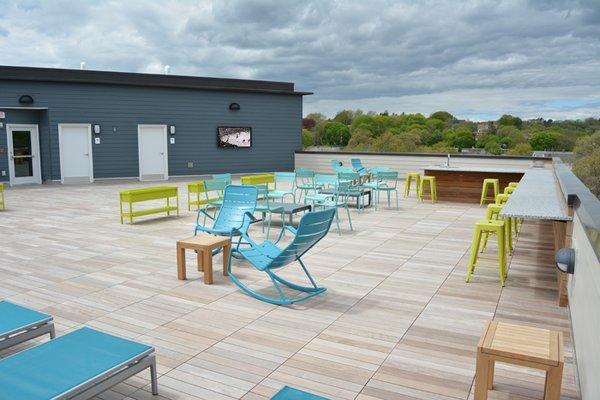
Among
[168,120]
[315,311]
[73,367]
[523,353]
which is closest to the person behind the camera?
[523,353]

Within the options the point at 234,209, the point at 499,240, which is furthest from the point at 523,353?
the point at 234,209

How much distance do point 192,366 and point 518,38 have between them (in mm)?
21855

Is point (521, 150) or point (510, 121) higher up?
point (510, 121)

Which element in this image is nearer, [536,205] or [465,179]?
[536,205]

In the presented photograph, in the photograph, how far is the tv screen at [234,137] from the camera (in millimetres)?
18078

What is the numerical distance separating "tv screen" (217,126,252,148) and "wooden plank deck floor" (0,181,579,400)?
10.8 meters

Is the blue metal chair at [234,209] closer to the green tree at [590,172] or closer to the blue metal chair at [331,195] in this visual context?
the blue metal chair at [331,195]

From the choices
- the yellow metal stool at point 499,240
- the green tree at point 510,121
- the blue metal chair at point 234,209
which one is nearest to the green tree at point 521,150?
the green tree at point 510,121

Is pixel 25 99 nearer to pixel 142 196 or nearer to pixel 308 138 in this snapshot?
pixel 142 196

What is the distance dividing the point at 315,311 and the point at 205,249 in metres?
1.32

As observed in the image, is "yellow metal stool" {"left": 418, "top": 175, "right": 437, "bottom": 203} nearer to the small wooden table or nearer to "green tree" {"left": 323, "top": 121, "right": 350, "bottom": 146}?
the small wooden table

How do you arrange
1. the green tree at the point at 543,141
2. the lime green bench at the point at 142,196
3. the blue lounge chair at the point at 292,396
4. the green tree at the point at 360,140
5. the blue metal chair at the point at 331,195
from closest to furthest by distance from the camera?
the blue lounge chair at the point at 292,396 < the lime green bench at the point at 142,196 < the blue metal chair at the point at 331,195 < the green tree at the point at 543,141 < the green tree at the point at 360,140

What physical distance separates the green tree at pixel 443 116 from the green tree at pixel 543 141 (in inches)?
265

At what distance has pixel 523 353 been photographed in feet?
7.86
